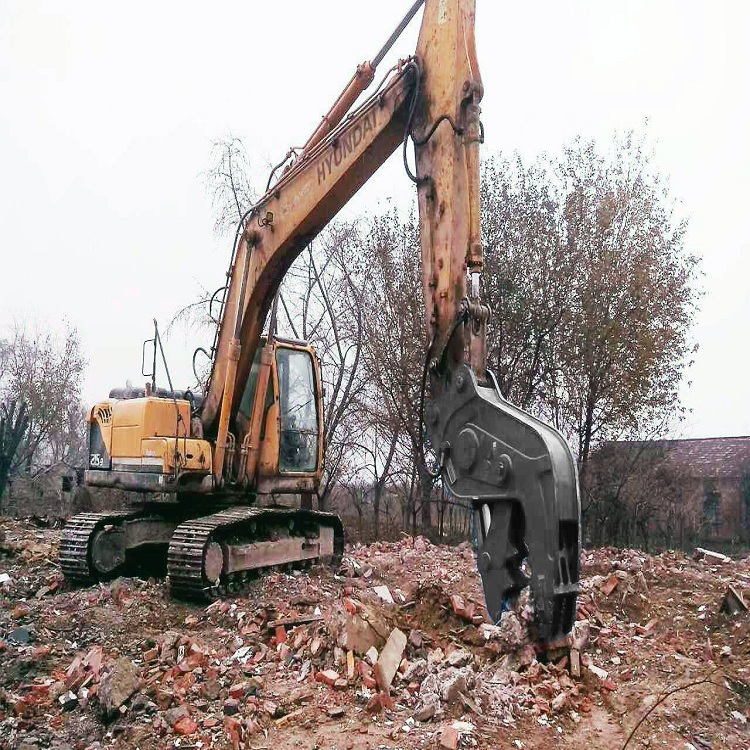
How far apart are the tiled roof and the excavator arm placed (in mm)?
21547

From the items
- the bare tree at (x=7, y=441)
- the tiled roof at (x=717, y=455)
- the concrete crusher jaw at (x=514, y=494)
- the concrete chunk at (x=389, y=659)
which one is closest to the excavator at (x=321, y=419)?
the concrete crusher jaw at (x=514, y=494)

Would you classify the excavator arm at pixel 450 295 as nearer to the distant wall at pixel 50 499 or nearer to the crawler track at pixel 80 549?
the crawler track at pixel 80 549

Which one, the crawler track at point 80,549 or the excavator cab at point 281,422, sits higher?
the excavator cab at point 281,422

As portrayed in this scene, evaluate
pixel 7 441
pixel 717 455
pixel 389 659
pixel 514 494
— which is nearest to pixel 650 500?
pixel 717 455

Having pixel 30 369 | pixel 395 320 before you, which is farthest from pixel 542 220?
pixel 30 369

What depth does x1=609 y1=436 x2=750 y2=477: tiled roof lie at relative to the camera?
27284mm

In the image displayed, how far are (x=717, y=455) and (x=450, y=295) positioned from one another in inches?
1083

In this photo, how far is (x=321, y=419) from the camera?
8.88m

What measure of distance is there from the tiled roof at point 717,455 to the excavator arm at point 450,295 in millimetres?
21547

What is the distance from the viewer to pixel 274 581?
776 cm

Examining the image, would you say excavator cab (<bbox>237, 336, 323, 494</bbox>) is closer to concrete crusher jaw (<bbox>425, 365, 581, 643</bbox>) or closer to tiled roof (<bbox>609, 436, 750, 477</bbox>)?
concrete crusher jaw (<bbox>425, 365, 581, 643</bbox>)

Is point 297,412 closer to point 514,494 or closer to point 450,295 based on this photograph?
point 450,295

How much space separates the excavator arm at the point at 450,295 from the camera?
14.0 ft

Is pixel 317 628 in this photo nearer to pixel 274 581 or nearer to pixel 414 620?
pixel 414 620
